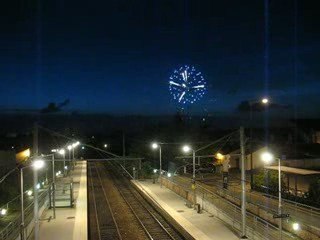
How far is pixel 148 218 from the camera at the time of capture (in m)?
28.6

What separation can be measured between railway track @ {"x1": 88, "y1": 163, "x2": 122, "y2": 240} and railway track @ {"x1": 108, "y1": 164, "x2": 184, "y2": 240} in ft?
5.12

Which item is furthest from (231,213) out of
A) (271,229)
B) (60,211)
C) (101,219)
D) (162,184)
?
(162,184)

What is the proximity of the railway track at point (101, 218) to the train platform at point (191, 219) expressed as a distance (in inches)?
126

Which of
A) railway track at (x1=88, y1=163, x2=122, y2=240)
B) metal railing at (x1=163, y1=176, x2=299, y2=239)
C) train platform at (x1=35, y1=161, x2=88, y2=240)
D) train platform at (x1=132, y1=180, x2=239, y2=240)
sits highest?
metal railing at (x1=163, y1=176, x2=299, y2=239)

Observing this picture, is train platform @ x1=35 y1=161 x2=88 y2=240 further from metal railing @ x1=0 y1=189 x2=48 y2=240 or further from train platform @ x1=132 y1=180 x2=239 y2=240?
train platform @ x1=132 y1=180 x2=239 y2=240

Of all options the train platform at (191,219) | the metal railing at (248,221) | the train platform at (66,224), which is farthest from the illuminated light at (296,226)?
the train platform at (66,224)

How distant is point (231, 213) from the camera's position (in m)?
24.0

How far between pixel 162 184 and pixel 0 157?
17294 mm

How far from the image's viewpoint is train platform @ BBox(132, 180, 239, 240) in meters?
20.7

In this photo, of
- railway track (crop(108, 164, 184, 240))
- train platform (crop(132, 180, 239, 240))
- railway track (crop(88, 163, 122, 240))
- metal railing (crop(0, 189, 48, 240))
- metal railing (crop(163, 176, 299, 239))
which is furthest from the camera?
railway track (crop(88, 163, 122, 240))

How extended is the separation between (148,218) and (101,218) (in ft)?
9.68

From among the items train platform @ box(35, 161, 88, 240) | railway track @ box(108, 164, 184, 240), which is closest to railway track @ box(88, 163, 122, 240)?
train platform @ box(35, 161, 88, 240)

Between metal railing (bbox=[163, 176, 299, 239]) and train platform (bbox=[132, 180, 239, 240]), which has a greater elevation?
metal railing (bbox=[163, 176, 299, 239])

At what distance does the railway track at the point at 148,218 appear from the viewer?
77.5 feet
